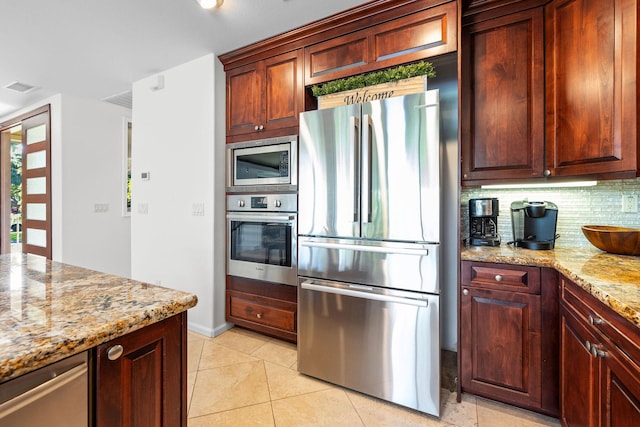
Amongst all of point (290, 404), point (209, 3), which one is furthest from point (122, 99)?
point (290, 404)

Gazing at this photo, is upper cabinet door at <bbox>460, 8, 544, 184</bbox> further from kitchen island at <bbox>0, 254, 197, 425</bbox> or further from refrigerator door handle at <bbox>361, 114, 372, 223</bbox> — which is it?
kitchen island at <bbox>0, 254, 197, 425</bbox>

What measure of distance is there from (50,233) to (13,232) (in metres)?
1.76

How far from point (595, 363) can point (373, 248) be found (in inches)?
40.4

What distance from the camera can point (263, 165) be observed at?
2453 millimetres

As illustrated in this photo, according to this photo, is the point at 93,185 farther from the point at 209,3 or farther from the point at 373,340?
the point at 373,340

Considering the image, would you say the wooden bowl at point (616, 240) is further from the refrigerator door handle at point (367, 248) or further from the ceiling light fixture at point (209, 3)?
the ceiling light fixture at point (209, 3)

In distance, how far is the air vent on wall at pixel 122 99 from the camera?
3.60 m

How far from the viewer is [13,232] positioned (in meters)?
4.62

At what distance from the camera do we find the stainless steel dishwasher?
22.1 inches

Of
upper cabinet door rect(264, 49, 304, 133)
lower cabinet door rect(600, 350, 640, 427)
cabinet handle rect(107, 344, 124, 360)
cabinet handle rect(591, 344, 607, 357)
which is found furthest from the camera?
upper cabinet door rect(264, 49, 304, 133)

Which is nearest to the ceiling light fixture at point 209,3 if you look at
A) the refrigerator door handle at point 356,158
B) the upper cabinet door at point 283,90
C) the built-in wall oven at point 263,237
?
the upper cabinet door at point 283,90

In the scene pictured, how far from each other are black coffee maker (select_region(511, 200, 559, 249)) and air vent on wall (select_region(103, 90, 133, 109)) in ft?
13.8

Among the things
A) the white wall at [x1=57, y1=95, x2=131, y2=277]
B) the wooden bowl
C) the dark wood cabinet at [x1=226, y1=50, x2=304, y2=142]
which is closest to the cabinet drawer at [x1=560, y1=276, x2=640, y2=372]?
the wooden bowl

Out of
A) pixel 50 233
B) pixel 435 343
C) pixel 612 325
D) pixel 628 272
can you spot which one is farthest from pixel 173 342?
pixel 50 233
